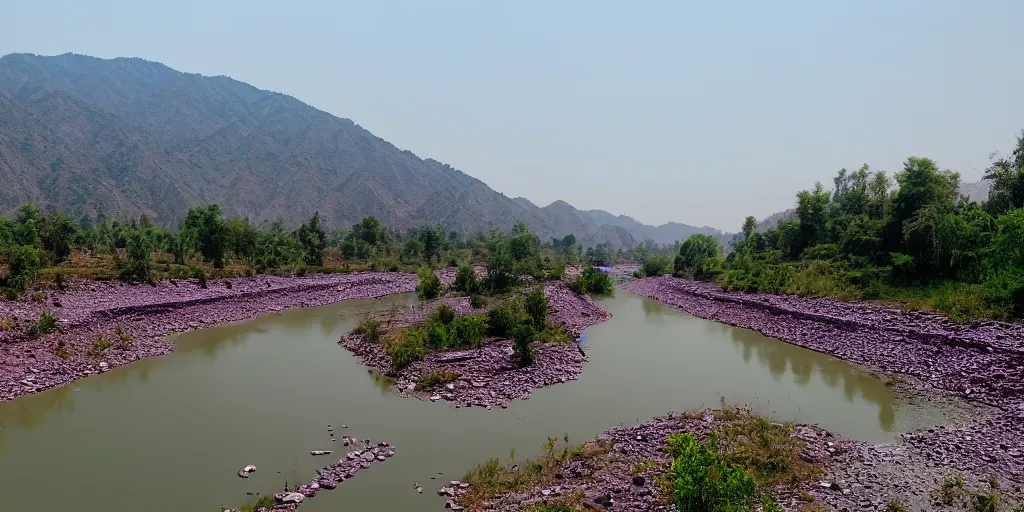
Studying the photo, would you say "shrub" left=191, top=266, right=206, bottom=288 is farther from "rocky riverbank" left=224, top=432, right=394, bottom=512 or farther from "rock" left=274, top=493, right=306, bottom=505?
"rock" left=274, top=493, right=306, bottom=505

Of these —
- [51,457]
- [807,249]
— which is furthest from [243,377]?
[807,249]

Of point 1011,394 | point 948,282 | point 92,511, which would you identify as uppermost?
point 948,282

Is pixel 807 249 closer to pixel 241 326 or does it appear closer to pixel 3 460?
pixel 241 326

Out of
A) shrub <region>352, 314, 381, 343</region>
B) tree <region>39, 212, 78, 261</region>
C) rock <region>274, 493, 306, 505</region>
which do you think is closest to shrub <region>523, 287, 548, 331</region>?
shrub <region>352, 314, 381, 343</region>

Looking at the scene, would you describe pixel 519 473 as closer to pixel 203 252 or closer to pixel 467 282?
pixel 467 282

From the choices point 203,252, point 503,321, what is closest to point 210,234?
point 203,252

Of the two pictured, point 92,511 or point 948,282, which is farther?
point 948,282

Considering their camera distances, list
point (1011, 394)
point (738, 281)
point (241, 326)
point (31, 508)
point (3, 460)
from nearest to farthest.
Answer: point (31, 508) < point (3, 460) < point (1011, 394) < point (241, 326) < point (738, 281)

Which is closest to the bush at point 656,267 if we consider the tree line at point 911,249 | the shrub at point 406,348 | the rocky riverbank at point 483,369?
the tree line at point 911,249
